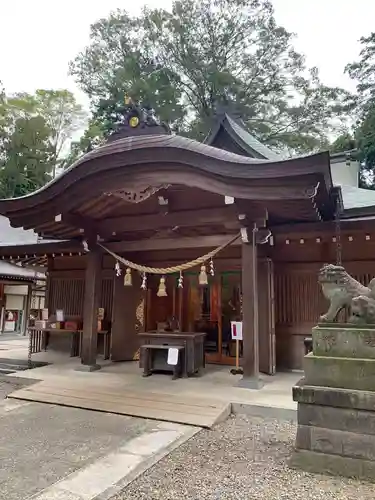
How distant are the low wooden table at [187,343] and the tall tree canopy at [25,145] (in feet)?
67.3

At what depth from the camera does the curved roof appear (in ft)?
15.8

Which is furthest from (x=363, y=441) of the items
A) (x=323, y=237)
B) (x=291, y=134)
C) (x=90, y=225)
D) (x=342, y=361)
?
(x=291, y=134)

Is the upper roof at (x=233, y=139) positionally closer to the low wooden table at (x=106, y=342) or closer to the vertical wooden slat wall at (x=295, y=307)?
the vertical wooden slat wall at (x=295, y=307)

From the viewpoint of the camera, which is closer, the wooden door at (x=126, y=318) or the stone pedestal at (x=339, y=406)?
the stone pedestal at (x=339, y=406)

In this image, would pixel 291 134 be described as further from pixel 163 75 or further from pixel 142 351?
pixel 142 351

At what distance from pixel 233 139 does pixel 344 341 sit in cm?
549

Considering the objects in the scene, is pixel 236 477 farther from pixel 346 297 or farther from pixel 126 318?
pixel 126 318

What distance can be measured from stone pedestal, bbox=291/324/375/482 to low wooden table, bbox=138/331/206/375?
3073mm

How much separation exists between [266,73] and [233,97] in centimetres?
240

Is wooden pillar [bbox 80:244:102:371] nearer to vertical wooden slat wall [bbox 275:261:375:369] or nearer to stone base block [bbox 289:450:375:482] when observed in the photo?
vertical wooden slat wall [bbox 275:261:375:369]

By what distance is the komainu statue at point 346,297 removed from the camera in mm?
3316

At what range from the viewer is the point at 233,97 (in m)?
20.3

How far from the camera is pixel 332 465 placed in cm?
310

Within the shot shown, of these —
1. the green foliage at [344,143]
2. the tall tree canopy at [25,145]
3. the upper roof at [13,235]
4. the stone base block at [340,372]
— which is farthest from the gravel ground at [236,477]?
the tall tree canopy at [25,145]
